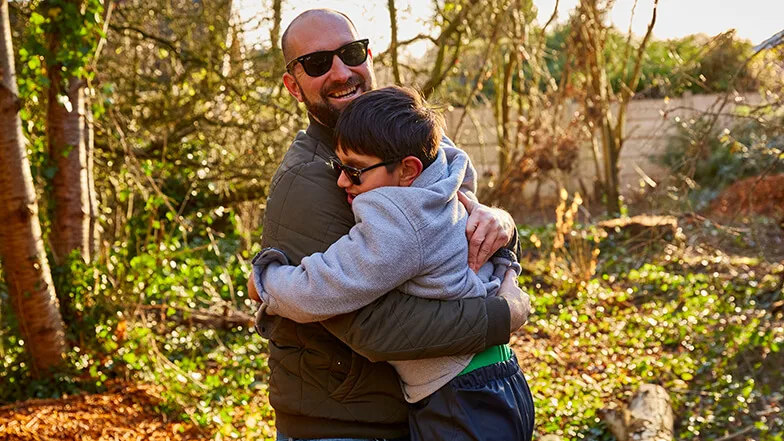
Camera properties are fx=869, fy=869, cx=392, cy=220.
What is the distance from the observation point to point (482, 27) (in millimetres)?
8672

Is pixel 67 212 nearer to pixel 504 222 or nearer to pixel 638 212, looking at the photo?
pixel 504 222

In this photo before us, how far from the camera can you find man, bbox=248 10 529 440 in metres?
1.91

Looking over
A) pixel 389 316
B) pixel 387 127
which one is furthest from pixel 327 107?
pixel 389 316

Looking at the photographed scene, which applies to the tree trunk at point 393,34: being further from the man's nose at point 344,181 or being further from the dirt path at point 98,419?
the man's nose at point 344,181

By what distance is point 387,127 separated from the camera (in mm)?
1960

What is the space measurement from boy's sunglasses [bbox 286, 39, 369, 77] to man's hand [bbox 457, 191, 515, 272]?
53 cm

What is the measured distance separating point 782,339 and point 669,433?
1906mm

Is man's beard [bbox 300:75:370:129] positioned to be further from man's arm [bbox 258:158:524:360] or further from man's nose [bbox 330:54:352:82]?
man's arm [bbox 258:158:524:360]

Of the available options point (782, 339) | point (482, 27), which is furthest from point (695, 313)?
point (482, 27)

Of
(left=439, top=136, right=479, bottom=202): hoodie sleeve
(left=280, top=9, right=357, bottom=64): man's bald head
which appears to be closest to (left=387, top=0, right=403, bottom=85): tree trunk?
(left=280, top=9, right=357, bottom=64): man's bald head

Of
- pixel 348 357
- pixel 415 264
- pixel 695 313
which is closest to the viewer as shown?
pixel 415 264

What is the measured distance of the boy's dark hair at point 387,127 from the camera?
1.96m

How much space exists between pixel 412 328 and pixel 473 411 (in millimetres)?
253

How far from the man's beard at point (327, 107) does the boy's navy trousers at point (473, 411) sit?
74cm
